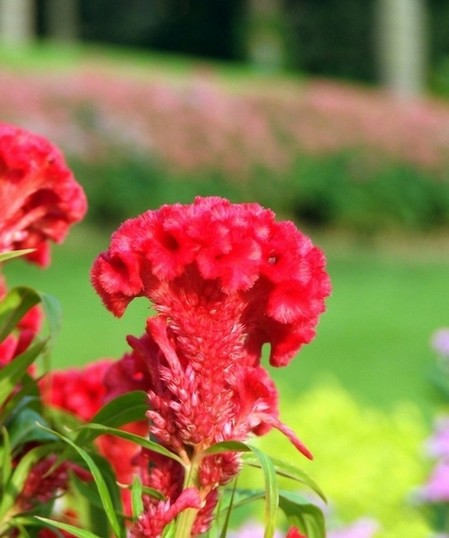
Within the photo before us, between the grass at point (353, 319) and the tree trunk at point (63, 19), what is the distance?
1187cm

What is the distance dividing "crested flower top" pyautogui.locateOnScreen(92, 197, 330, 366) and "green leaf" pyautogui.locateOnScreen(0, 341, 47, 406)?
129 millimetres

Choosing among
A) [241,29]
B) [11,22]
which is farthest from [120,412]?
[241,29]

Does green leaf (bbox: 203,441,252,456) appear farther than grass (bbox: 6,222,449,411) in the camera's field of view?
No

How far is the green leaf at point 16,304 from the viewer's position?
103cm

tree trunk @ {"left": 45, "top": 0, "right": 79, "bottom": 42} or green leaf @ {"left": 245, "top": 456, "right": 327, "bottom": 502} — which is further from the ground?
tree trunk @ {"left": 45, "top": 0, "right": 79, "bottom": 42}

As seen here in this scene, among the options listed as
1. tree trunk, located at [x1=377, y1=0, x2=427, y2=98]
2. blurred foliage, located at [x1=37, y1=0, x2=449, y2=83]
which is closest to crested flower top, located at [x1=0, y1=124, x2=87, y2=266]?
tree trunk, located at [x1=377, y1=0, x2=427, y2=98]

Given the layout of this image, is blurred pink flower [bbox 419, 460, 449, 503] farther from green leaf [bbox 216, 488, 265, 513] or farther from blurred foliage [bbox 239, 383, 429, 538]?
green leaf [bbox 216, 488, 265, 513]

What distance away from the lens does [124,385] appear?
1.07 meters

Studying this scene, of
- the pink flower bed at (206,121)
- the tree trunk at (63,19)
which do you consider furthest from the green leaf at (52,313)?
the tree trunk at (63,19)

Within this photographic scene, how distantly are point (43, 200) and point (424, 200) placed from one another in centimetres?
1138

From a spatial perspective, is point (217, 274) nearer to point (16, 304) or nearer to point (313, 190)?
point (16, 304)

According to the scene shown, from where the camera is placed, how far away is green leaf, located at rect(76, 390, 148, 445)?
3.20 feet

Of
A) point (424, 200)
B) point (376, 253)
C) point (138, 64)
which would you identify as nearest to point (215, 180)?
point (376, 253)

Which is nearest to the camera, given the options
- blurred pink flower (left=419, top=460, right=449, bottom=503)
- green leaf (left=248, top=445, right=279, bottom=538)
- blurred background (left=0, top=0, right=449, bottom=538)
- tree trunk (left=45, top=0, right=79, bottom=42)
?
green leaf (left=248, top=445, right=279, bottom=538)
